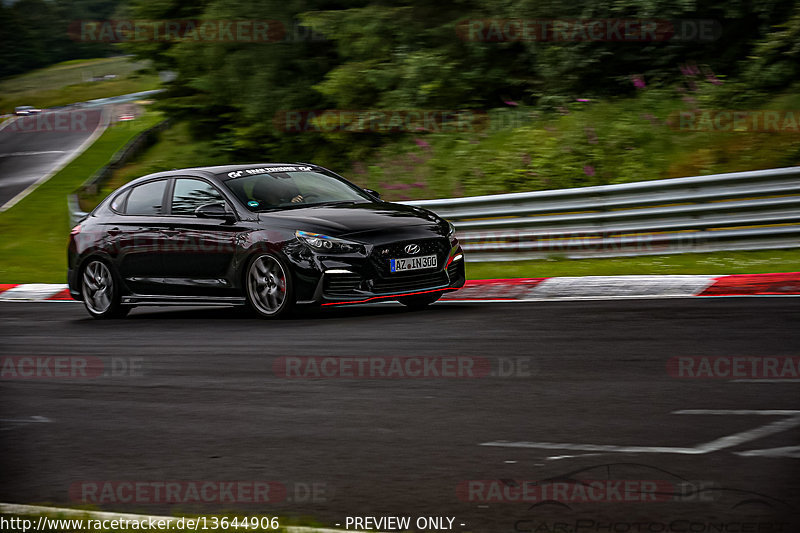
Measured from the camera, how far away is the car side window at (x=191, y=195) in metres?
→ 11.7

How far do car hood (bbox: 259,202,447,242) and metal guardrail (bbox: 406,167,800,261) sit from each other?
10.7 feet

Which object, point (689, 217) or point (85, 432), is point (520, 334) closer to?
point (85, 432)

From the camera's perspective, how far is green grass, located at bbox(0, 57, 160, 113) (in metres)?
76.6

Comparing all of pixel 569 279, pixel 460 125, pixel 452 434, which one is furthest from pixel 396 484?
pixel 460 125

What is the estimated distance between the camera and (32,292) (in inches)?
620

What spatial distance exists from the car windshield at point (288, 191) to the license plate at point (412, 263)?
4.36 feet

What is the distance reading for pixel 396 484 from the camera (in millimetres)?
4750

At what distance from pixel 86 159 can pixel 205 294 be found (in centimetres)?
3366
